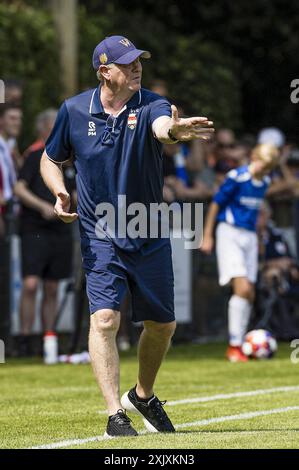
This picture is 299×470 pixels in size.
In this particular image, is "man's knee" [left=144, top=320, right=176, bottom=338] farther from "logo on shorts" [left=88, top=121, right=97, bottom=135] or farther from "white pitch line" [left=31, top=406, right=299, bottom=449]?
"logo on shorts" [left=88, top=121, right=97, bottom=135]

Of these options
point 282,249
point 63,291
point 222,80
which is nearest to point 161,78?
point 222,80

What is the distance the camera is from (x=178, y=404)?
1016cm

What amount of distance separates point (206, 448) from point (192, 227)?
867cm

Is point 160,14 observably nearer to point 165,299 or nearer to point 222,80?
point 222,80

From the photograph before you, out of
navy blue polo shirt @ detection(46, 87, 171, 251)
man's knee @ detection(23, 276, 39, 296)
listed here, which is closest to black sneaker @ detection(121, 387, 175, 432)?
navy blue polo shirt @ detection(46, 87, 171, 251)

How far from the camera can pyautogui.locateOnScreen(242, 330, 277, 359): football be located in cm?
1441

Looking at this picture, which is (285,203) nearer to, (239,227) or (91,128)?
(239,227)

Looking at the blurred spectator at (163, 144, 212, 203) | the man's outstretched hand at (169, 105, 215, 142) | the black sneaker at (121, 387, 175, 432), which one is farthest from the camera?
the blurred spectator at (163, 144, 212, 203)

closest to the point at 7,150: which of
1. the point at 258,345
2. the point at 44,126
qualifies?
the point at 44,126

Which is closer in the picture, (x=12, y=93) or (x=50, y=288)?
(x=50, y=288)

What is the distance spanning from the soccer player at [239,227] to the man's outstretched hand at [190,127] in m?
6.80

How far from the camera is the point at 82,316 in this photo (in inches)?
581

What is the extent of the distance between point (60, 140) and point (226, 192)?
6.15m

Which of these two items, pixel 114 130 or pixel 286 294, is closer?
pixel 114 130
